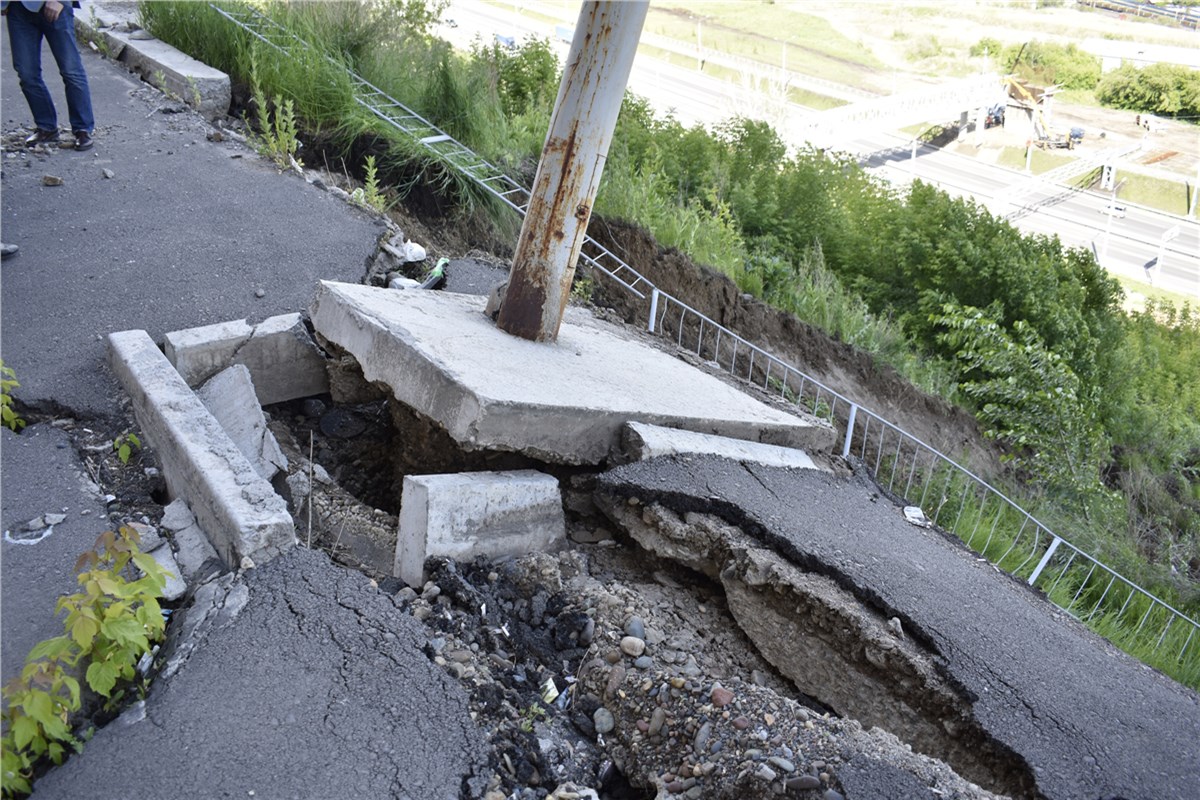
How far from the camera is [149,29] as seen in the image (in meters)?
8.56

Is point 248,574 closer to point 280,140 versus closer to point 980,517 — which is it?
point 280,140

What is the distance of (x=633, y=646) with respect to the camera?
3250mm

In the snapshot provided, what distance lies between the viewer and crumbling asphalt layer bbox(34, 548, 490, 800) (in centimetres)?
246

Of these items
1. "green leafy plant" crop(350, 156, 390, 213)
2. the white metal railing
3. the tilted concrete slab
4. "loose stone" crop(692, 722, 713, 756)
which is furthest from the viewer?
"green leafy plant" crop(350, 156, 390, 213)

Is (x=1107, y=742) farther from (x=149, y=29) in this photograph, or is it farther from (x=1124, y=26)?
(x=1124, y=26)

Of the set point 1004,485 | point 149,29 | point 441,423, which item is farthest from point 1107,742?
point 149,29

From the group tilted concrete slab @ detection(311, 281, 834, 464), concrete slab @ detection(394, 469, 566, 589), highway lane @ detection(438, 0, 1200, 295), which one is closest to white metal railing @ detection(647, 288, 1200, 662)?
tilted concrete slab @ detection(311, 281, 834, 464)

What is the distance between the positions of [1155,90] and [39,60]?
31.0 m

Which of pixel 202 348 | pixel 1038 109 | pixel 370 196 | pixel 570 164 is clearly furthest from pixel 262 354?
pixel 1038 109

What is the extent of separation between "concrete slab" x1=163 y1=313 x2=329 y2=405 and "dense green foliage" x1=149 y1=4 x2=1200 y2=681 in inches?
106

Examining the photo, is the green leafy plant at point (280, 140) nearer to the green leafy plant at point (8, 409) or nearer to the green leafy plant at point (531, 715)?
the green leafy plant at point (8, 409)

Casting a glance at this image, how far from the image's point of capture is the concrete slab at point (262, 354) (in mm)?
4379

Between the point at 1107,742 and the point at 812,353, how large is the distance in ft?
17.7

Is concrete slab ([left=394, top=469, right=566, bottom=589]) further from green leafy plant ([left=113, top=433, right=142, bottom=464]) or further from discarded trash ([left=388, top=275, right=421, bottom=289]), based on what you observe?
discarded trash ([left=388, top=275, right=421, bottom=289])
